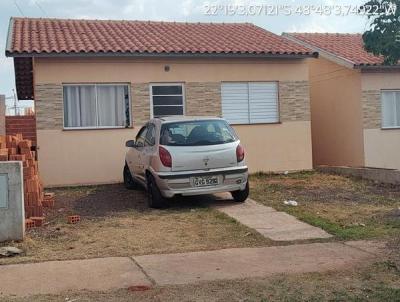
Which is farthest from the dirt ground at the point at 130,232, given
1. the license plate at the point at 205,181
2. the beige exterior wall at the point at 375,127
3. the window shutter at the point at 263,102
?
the beige exterior wall at the point at 375,127

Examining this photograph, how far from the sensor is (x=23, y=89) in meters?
21.6

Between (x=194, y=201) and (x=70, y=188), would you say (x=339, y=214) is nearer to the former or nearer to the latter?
(x=194, y=201)

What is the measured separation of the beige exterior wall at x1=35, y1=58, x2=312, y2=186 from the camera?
13828mm

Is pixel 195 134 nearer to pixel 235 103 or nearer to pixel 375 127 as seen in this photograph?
pixel 235 103

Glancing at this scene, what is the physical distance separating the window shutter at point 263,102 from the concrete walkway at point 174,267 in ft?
27.6

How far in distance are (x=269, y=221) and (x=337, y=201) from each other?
2.47 meters

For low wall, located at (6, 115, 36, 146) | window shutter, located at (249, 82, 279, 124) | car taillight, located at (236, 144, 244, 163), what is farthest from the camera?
window shutter, located at (249, 82, 279, 124)

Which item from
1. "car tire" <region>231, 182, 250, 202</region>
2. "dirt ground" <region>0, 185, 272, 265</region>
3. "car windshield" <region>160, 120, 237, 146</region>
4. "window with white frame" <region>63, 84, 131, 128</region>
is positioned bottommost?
"dirt ground" <region>0, 185, 272, 265</region>

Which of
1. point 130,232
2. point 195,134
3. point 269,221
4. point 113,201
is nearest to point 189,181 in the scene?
point 195,134

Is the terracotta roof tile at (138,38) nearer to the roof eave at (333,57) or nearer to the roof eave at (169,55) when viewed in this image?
the roof eave at (169,55)

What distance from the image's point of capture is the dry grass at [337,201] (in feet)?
27.9

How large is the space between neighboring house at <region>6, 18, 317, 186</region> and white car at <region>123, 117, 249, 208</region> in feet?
12.8

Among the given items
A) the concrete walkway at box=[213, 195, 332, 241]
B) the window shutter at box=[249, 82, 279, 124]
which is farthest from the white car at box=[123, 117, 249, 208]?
the window shutter at box=[249, 82, 279, 124]

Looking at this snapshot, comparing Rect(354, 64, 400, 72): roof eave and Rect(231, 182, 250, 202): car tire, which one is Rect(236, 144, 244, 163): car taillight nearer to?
Rect(231, 182, 250, 202): car tire
